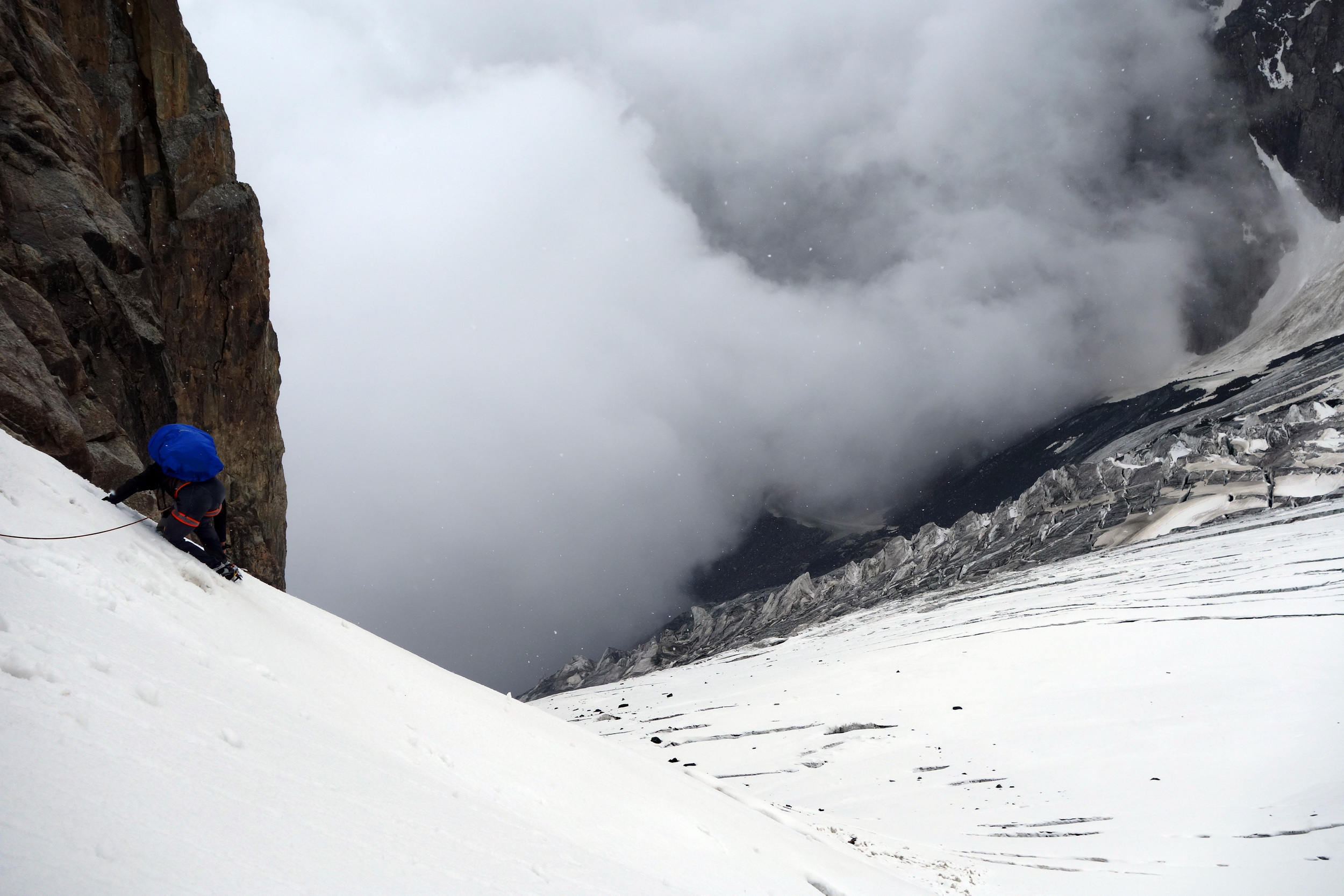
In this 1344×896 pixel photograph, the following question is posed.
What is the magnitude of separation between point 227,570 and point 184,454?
4.41 ft

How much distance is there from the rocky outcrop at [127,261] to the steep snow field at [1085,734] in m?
14.7

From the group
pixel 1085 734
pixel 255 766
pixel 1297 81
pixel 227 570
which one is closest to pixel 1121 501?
pixel 1085 734

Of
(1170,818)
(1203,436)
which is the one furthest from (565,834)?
(1203,436)

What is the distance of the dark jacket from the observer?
24.6 feet

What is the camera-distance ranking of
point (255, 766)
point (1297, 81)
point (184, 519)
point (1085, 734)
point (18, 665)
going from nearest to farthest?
point (18, 665), point (255, 766), point (184, 519), point (1085, 734), point (1297, 81)

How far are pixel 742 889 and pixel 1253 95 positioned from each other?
14113cm

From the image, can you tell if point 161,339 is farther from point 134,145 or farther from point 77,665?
point 77,665

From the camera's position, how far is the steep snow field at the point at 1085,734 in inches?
476

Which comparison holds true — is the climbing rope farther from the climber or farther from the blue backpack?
the blue backpack

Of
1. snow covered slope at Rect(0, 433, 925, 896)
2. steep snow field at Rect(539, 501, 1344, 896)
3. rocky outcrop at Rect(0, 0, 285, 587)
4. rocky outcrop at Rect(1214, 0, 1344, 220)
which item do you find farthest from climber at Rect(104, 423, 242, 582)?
rocky outcrop at Rect(1214, 0, 1344, 220)

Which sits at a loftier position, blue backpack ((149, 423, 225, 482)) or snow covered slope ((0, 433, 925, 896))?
blue backpack ((149, 423, 225, 482))

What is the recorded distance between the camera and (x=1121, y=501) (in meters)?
54.5

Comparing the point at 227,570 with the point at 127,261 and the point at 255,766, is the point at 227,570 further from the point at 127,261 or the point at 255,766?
the point at 127,261

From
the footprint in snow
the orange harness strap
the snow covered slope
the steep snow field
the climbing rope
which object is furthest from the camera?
the steep snow field
